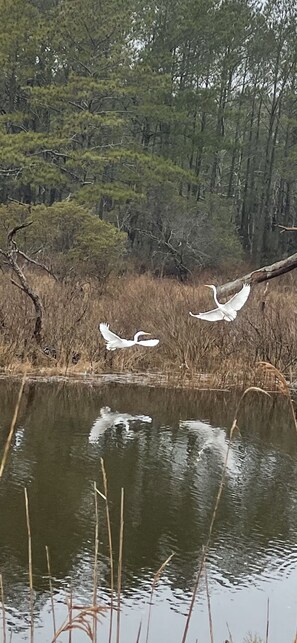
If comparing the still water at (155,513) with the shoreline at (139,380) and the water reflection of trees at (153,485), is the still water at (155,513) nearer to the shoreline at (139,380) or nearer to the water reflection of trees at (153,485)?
the water reflection of trees at (153,485)

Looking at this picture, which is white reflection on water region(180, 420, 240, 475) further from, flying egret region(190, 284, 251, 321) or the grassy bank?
the grassy bank

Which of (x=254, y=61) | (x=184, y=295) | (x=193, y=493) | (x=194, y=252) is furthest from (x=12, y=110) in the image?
(x=193, y=493)

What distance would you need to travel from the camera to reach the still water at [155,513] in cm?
413

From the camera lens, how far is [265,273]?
735cm

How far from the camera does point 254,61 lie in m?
27.5

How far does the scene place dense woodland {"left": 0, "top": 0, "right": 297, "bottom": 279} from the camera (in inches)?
823

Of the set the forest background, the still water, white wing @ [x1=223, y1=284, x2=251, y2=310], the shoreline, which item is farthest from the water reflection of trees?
the forest background

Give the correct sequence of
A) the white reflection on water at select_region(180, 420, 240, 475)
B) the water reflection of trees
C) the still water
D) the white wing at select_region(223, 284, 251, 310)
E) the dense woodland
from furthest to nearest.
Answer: the dense woodland → the white wing at select_region(223, 284, 251, 310) → the white reflection on water at select_region(180, 420, 240, 475) → the water reflection of trees → the still water

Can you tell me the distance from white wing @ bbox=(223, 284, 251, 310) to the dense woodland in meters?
10.8

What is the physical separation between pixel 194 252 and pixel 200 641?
19446 millimetres

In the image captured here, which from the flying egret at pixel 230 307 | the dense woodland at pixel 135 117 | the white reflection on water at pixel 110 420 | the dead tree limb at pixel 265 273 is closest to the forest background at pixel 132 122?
the dense woodland at pixel 135 117

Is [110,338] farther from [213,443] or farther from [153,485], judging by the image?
[153,485]

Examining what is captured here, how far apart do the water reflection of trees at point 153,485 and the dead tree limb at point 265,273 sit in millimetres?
1500

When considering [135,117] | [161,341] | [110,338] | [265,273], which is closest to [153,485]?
[265,273]
